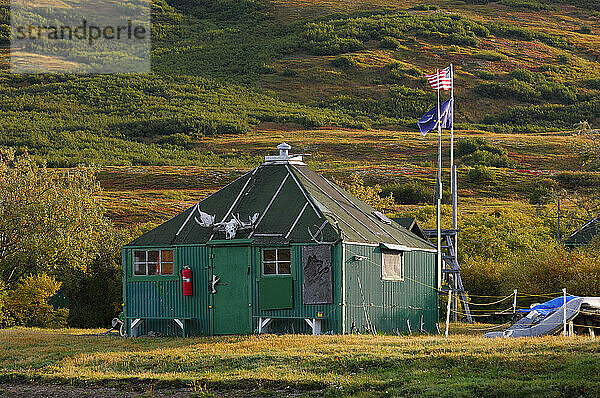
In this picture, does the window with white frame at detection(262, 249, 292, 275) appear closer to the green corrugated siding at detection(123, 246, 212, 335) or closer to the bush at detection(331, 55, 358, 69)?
the green corrugated siding at detection(123, 246, 212, 335)

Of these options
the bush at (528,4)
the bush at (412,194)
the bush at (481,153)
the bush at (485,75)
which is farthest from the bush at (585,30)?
the bush at (412,194)

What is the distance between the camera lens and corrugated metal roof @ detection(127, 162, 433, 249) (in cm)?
2552

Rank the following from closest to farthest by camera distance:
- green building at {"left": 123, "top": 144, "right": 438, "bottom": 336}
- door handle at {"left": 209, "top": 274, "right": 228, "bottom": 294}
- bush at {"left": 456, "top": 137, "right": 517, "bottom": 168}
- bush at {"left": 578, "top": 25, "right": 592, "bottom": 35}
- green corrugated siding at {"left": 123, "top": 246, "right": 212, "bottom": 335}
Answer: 1. green building at {"left": 123, "top": 144, "right": 438, "bottom": 336}
2. door handle at {"left": 209, "top": 274, "right": 228, "bottom": 294}
3. green corrugated siding at {"left": 123, "top": 246, "right": 212, "bottom": 335}
4. bush at {"left": 456, "top": 137, "right": 517, "bottom": 168}
5. bush at {"left": 578, "top": 25, "right": 592, "bottom": 35}

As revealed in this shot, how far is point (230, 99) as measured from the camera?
132750mm

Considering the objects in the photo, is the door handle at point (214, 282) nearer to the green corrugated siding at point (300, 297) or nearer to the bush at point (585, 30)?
the green corrugated siding at point (300, 297)

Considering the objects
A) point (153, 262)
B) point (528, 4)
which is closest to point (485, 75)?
point (528, 4)

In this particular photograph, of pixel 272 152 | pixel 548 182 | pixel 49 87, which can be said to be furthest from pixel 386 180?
pixel 49 87

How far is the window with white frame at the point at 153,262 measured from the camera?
88.5 ft

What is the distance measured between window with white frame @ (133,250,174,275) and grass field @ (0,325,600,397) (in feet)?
9.99

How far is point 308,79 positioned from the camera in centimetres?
14375

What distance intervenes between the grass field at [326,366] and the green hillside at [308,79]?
6833 centimetres

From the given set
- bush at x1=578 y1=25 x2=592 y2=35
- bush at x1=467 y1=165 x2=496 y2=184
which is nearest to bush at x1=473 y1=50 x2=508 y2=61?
bush at x1=578 y1=25 x2=592 y2=35

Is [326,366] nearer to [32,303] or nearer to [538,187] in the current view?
[32,303]

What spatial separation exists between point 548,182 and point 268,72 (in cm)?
7807
